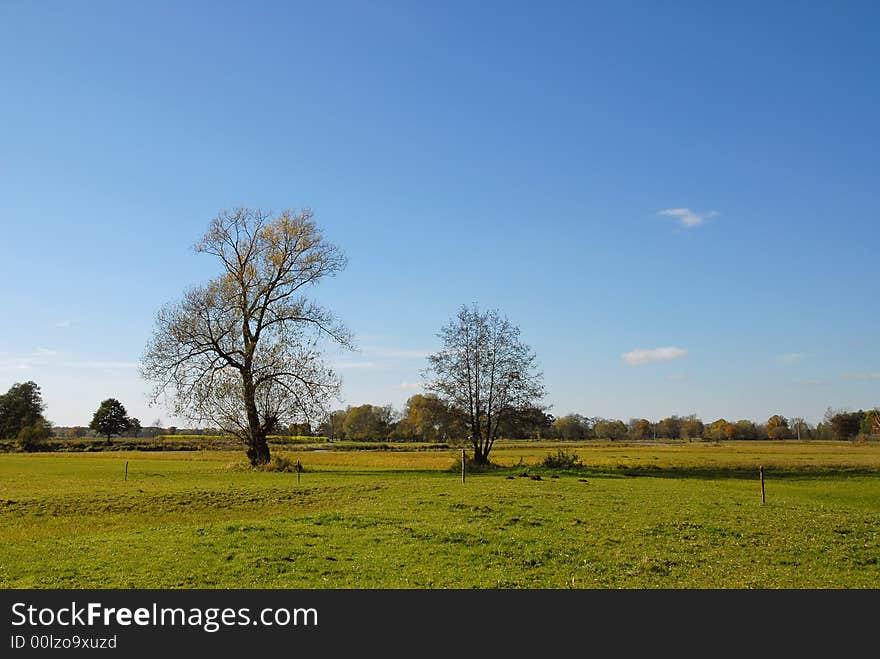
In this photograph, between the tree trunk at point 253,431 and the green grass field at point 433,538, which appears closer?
the green grass field at point 433,538

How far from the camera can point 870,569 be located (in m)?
15.5

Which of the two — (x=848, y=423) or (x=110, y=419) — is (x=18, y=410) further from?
(x=848, y=423)

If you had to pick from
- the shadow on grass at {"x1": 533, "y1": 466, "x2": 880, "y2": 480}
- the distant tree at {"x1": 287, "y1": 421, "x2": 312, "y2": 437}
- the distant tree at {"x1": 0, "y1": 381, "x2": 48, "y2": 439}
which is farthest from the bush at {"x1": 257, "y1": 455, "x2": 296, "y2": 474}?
the distant tree at {"x1": 0, "y1": 381, "x2": 48, "y2": 439}

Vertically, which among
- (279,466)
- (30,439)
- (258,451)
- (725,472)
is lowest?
(725,472)

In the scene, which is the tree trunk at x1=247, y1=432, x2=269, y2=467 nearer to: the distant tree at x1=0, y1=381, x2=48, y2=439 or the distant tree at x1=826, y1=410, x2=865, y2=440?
the distant tree at x1=0, y1=381, x2=48, y2=439

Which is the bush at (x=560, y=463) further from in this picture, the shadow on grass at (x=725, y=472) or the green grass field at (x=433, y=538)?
the green grass field at (x=433, y=538)

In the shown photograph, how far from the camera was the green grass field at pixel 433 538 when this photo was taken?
1420 centimetres

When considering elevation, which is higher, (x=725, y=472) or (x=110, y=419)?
(x=110, y=419)

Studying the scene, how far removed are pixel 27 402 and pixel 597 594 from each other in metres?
147

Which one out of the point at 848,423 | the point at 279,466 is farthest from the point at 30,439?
the point at 848,423

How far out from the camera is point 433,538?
18391 millimetres

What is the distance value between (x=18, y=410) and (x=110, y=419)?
16825mm

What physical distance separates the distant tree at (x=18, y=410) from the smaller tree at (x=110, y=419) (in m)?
9.24

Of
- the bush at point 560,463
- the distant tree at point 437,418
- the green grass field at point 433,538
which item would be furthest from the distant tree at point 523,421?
the green grass field at point 433,538
